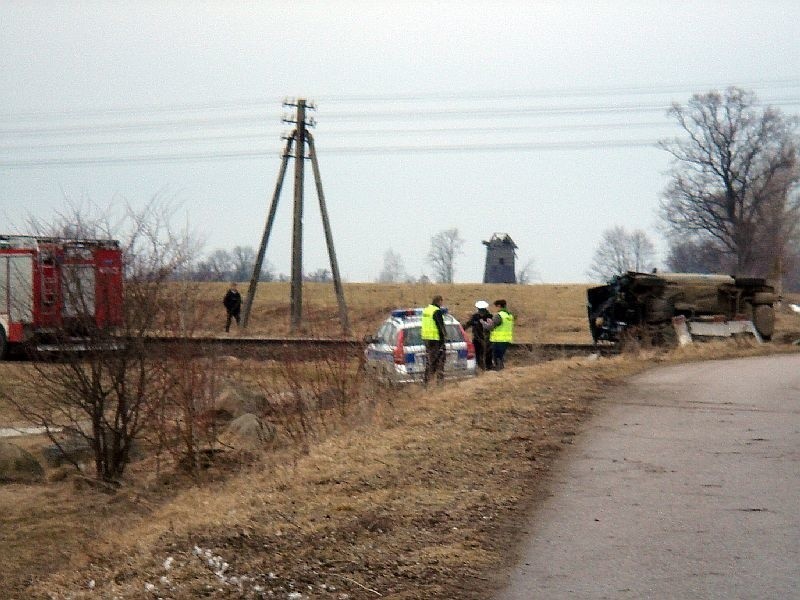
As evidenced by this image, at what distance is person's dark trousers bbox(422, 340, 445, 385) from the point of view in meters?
16.2

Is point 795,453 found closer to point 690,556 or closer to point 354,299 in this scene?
point 690,556

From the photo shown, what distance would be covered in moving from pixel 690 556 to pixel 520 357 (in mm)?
16997

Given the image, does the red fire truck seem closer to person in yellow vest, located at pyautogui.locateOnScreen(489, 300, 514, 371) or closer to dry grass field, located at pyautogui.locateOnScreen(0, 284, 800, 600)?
dry grass field, located at pyautogui.locateOnScreen(0, 284, 800, 600)

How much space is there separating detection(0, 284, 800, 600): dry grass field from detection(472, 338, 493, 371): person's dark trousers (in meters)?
2.65

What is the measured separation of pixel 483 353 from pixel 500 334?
1.56 ft

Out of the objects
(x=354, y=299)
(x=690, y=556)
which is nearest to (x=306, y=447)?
(x=690, y=556)

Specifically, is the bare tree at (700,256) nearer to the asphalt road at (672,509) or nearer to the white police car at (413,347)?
the white police car at (413,347)

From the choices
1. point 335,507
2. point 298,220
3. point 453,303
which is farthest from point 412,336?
point 453,303

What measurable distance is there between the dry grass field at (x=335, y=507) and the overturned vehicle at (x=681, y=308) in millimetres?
7817

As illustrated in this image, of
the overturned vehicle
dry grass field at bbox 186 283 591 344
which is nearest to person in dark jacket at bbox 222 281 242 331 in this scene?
dry grass field at bbox 186 283 591 344

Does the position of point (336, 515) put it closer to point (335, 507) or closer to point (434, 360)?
point (335, 507)

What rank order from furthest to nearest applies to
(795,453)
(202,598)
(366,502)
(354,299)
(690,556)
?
(354,299)
(795,453)
(366,502)
(690,556)
(202,598)

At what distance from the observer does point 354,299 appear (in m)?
48.2

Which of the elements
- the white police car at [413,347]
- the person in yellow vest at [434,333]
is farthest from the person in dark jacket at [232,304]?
the person in yellow vest at [434,333]
